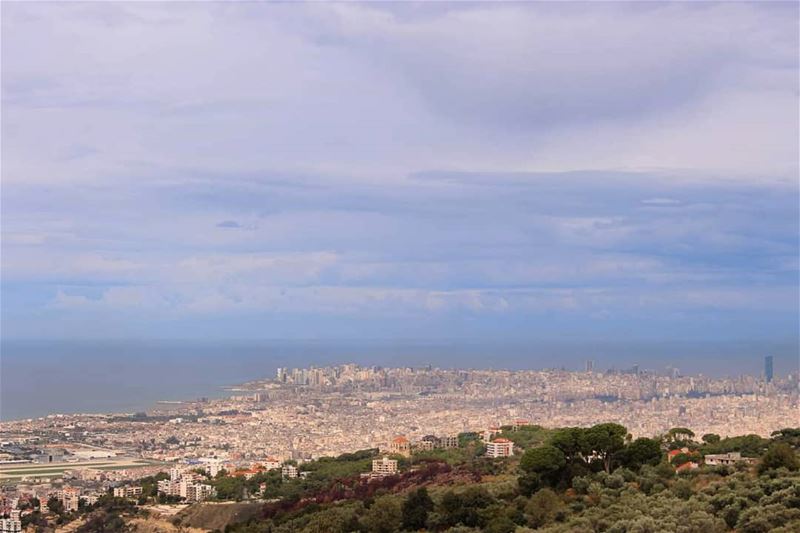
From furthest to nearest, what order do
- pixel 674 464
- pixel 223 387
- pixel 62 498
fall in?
pixel 223 387, pixel 62 498, pixel 674 464

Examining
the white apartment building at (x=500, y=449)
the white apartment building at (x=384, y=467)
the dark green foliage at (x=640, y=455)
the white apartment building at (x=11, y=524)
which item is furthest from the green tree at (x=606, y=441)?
the white apartment building at (x=11, y=524)

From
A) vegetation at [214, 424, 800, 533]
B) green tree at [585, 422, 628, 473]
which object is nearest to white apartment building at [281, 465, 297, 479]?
vegetation at [214, 424, 800, 533]

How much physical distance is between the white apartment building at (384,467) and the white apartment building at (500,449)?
104 inches

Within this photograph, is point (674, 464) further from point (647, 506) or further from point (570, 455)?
point (647, 506)

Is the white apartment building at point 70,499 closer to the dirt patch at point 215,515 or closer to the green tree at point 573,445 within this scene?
the dirt patch at point 215,515

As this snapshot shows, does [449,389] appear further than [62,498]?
Yes

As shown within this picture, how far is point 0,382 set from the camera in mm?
83125

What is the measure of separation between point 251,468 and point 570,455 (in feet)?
55.5

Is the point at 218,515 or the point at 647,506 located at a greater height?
the point at 647,506

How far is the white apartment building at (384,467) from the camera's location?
2625 cm

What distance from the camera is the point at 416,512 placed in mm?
15562

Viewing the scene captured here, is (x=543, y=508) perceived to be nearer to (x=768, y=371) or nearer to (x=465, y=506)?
(x=465, y=506)

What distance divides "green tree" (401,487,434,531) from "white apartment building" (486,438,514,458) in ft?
35.7

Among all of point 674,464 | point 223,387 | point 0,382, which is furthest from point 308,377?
point 674,464
